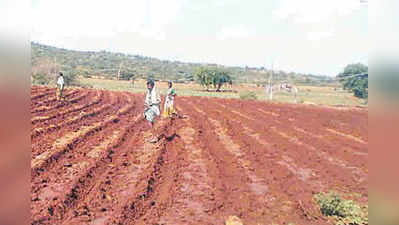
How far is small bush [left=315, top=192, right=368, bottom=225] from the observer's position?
5629 mm

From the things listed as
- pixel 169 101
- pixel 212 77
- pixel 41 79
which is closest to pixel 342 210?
pixel 169 101

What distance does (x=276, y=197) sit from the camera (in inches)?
269

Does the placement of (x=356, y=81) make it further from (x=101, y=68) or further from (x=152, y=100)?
(x=101, y=68)

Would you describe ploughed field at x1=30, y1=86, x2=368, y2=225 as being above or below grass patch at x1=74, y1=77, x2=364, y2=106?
below

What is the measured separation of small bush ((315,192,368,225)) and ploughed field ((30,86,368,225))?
205 mm

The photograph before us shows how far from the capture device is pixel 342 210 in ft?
19.7

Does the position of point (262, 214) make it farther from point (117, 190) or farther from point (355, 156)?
point (355, 156)

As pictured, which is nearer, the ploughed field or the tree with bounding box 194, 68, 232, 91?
the ploughed field

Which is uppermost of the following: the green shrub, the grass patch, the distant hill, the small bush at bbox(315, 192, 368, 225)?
the distant hill

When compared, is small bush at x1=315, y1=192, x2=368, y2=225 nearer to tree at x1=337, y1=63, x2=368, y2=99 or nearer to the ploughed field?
the ploughed field

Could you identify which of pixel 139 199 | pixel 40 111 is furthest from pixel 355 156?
pixel 40 111

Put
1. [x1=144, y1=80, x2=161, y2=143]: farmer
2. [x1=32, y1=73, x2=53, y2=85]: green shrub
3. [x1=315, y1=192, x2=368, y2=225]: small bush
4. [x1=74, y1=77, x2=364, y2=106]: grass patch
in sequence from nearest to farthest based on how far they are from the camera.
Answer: [x1=315, y1=192, x2=368, y2=225]: small bush, [x1=144, y1=80, x2=161, y2=143]: farmer, [x1=74, y1=77, x2=364, y2=106]: grass patch, [x1=32, y1=73, x2=53, y2=85]: green shrub

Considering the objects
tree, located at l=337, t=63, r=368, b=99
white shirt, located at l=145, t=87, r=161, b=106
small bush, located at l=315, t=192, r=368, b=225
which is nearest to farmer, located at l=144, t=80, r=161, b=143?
white shirt, located at l=145, t=87, r=161, b=106
